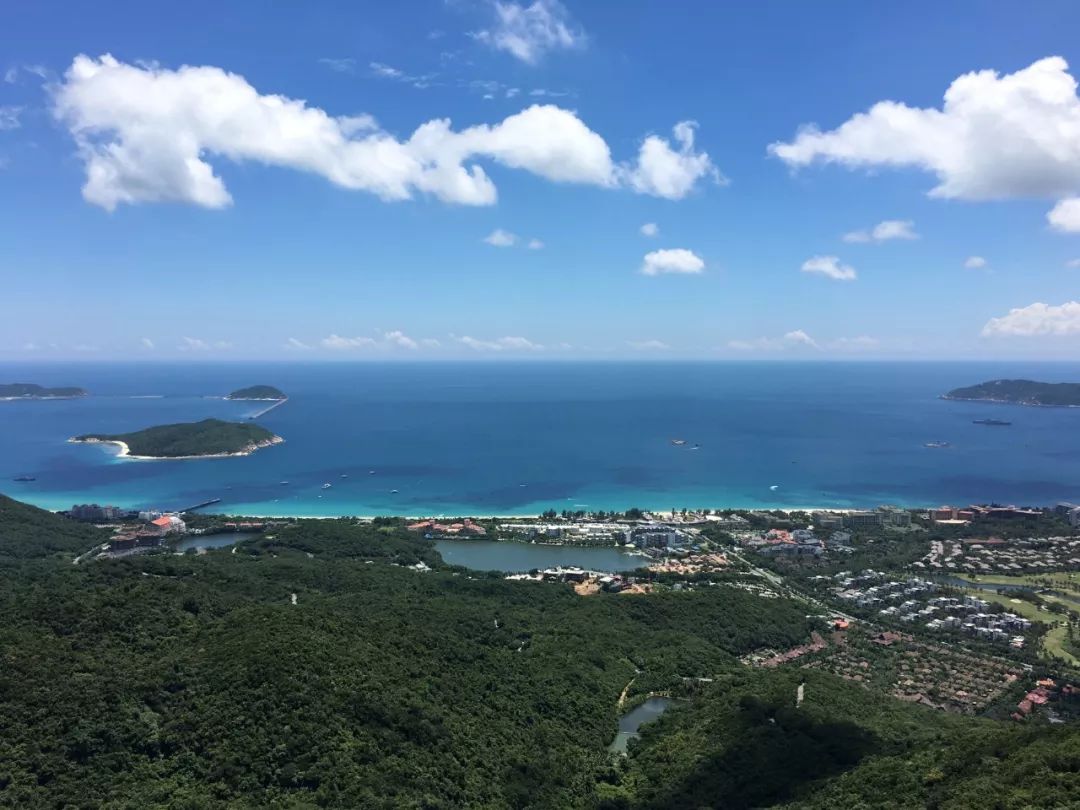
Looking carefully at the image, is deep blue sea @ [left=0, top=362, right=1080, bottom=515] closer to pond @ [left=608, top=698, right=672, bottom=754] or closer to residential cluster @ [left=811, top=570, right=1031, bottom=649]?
residential cluster @ [left=811, top=570, right=1031, bottom=649]

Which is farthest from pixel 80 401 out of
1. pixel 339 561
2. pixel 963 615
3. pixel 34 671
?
pixel 963 615

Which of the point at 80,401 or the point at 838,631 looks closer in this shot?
the point at 838,631

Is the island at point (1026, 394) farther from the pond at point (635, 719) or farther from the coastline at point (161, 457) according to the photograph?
the pond at point (635, 719)

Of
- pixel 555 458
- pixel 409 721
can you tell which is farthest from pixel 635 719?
pixel 555 458

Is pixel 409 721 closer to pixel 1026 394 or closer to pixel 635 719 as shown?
pixel 635 719

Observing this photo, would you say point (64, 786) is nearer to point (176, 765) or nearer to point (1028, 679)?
point (176, 765)

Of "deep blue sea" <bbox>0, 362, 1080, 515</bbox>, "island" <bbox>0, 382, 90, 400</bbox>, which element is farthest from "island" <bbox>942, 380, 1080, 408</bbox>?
"island" <bbox>0, 382, 90, 400</bbox>
